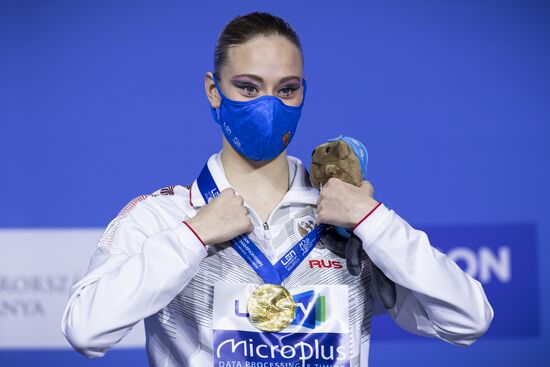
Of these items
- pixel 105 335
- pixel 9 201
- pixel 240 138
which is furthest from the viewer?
pixel 9 201

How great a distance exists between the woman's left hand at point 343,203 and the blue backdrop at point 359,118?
3.67ft

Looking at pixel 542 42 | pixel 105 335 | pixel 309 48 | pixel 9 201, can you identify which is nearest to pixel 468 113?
pixel 542 42

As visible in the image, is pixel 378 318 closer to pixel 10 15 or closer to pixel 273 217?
pixel 273 217

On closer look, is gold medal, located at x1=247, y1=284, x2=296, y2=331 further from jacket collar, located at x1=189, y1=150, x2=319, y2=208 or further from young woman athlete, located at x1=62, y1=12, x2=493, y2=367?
jacket collar, located at x1=189, y1=150, x2=319, y2=208

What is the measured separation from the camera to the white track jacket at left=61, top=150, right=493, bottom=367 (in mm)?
1575

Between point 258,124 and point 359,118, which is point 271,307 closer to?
point 258,124

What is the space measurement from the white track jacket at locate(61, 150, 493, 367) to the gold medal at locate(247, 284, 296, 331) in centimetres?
4

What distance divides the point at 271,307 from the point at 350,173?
31 cm

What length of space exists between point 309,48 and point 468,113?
1.94 feet

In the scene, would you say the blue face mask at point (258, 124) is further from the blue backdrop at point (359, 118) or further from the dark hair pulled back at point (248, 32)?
the blue backdrop at point (359, 118)

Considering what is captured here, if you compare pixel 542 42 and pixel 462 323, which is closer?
pixel 462 323

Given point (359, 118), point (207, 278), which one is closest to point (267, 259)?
point (207, 278)

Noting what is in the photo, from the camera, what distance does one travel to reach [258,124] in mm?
1752

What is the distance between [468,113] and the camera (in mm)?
2961
